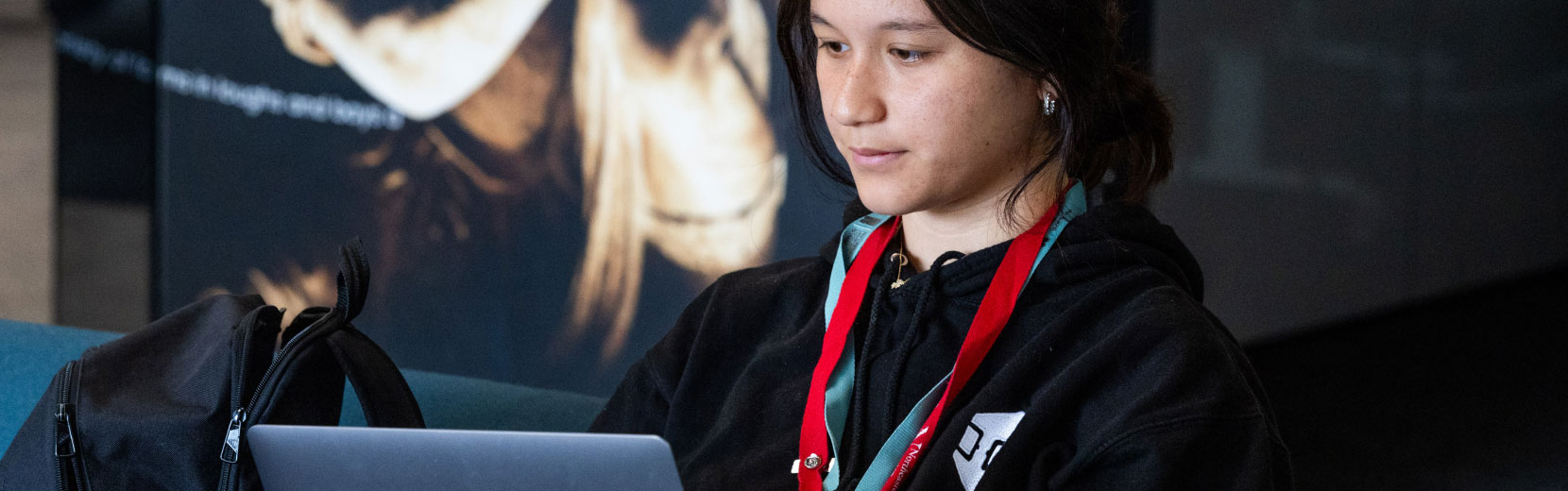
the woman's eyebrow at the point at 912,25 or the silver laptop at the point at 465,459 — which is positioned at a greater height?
the woman's eyebrow at the point at 912,25

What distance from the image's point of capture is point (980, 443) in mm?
1043

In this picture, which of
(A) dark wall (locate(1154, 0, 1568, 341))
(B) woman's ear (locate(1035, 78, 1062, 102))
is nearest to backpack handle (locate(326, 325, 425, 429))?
(B) woman's ear (locate(1035, 78, 1062, 102))

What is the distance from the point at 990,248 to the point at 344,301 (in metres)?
0.54

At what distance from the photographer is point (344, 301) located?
1116 millimetres

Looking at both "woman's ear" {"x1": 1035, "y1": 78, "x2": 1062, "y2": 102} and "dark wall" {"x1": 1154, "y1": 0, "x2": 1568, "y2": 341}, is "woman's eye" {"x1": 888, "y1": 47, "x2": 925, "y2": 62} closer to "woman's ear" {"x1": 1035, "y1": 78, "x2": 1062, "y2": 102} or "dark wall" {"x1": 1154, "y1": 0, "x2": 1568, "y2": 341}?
"woman's ear" {"x1": 1035, "y1": 78, "x2": 1062, "y2": 102}

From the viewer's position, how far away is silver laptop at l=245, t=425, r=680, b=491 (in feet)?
2.72

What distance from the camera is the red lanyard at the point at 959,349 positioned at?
1.07 m

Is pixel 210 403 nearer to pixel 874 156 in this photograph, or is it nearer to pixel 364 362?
pixel 364 362

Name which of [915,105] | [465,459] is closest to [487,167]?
[915,105]

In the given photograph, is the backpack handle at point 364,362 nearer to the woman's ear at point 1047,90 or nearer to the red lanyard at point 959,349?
the red lanyard at point 959,349

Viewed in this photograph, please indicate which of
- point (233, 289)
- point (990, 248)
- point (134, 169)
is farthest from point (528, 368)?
point (990, 248)

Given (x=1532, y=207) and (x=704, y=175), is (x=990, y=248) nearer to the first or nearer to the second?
(x=704, y=175)

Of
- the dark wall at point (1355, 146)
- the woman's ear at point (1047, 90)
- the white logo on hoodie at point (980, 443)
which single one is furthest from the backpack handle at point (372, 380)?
the dark wall at point (1355, 146)

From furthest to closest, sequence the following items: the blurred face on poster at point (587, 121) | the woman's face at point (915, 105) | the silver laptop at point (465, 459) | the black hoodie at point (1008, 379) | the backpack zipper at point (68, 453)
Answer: the blurred face on poster at point (587, 121)
the backpack zipper at point (68, 453)
the woman's face at point (915, 105)
the black hoodie at point (1008, 379)
the silver laptop at point (465, 459)
